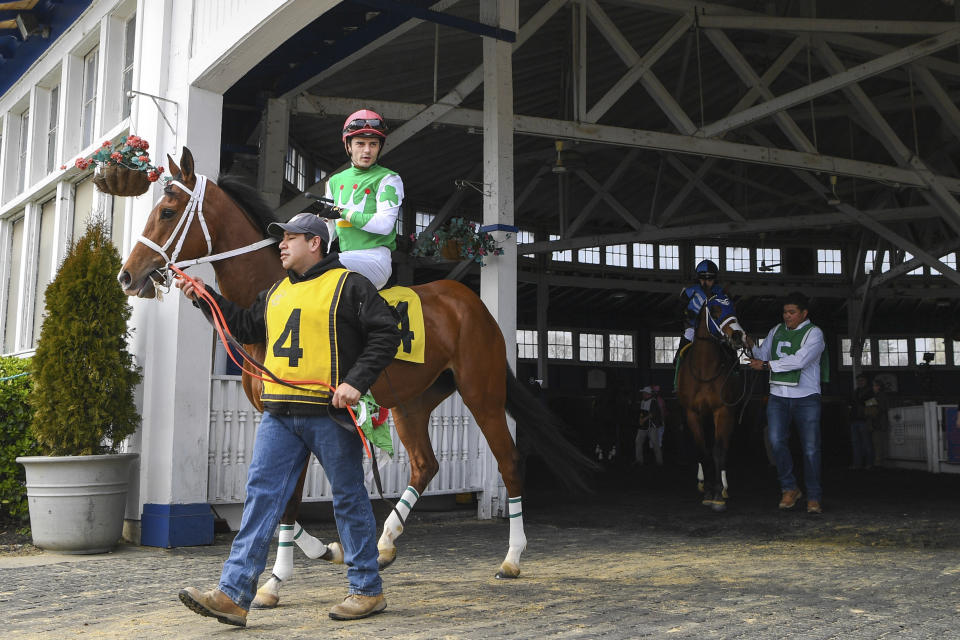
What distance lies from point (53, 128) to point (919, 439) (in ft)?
46.6

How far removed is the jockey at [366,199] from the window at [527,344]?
21783 mm

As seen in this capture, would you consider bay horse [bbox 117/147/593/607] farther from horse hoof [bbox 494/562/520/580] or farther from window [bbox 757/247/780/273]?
window [bbox 757/247/780/273]

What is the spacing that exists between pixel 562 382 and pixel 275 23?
21814 mm

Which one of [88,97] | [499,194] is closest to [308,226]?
[499,194]

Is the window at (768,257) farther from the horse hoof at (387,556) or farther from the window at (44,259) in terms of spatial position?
the horse hoof at (387,556)

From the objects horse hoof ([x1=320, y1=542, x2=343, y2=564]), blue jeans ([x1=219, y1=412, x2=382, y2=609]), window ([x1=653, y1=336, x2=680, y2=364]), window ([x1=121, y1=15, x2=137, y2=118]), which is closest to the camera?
blue jeans ([x1=219, y1=412, x2=382, y2=609])

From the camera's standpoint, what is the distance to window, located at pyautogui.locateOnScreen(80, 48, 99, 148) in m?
8.80

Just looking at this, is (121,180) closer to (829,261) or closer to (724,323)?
(724,323)

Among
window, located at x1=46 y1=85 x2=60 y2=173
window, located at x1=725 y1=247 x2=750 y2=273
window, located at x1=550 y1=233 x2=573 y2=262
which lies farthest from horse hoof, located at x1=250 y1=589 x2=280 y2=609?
window, located at x1=725 y1=247 x2=750 y2=273

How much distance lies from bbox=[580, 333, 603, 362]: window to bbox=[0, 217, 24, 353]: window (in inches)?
763

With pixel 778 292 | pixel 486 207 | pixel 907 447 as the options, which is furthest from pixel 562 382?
pixel 486 207

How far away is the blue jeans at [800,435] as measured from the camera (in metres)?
8.23

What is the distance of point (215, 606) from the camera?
331 cm

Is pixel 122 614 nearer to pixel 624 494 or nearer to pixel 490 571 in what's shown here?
pixel 490 571
